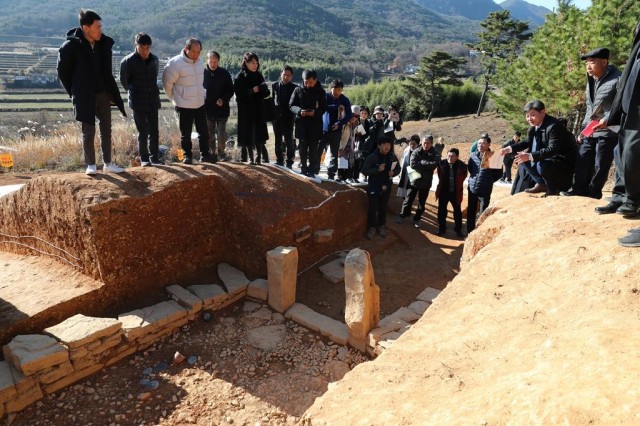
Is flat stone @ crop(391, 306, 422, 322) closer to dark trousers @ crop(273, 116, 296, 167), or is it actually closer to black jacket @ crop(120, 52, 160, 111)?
dark trousers @ crop(273, 116, 296, 167)

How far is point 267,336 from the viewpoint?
5.60 metres

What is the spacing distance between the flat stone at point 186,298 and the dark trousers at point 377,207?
3717 millimetres

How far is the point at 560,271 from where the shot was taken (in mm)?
3359

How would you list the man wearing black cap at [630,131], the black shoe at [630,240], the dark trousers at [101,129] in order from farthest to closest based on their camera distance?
the dark trousers at [101,129] < the man wearing black cap at [630,131] < the black shoe at [630,240]

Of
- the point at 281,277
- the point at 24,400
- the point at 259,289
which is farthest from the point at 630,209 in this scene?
the point at 24,400

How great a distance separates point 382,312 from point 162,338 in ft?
9.93

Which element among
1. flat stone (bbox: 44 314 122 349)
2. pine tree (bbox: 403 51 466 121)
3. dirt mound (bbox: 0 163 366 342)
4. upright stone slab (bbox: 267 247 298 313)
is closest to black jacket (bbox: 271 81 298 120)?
dirt mound (bbox: 0 163 366 342)

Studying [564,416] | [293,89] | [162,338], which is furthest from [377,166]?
[564,416]

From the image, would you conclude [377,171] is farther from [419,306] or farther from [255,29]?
[255,29]

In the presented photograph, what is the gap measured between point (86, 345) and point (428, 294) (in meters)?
4.49

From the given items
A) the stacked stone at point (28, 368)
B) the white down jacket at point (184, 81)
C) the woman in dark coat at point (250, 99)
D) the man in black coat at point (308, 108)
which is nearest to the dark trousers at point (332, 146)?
the man in black coat at point (308, 108)

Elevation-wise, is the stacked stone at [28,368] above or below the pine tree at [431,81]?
below

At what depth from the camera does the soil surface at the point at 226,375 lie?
449 cm

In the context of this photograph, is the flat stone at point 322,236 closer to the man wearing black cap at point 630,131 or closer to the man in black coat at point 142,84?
the man in black coat at point 142,84
